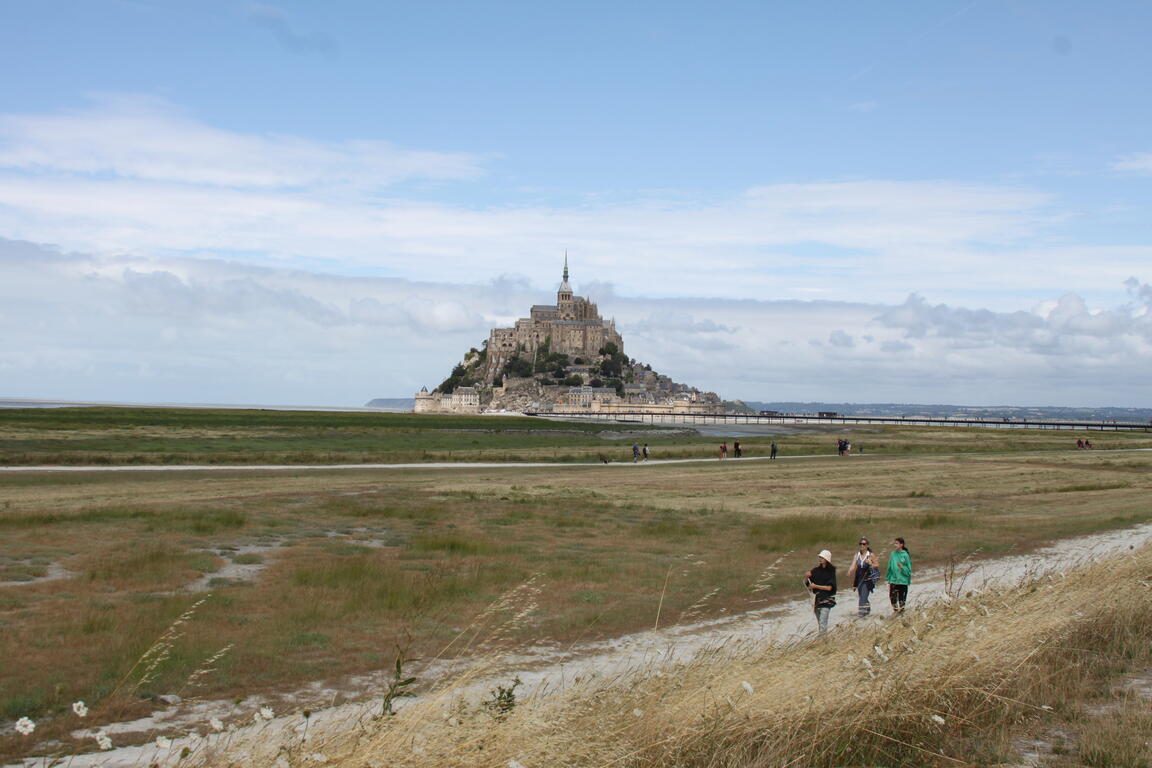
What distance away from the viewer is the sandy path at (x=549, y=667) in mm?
7398

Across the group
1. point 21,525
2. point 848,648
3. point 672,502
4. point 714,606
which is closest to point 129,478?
point 21,525

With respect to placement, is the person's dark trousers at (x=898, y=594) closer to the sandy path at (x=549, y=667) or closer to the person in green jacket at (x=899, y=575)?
the person in green jacket at (x=899, y=575)

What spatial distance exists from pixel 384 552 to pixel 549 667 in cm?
903

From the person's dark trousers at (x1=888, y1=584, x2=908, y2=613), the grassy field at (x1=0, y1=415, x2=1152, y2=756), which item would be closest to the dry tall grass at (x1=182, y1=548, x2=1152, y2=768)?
the grassy field at (x1=0, y1=415, x2=1152, y2=756)

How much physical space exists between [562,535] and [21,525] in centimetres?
1235

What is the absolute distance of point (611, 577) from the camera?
16.5 meters

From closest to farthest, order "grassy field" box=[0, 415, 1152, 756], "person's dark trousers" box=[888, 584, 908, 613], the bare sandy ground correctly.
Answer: "grassy field" box=[0, 415, 1152, 756], "person's dark trousers" box=[888, 584, 908, 613], the bare sandy ground

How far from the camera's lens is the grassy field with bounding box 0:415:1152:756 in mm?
11086

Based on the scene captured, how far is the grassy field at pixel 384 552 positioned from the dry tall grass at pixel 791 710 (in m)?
2.67

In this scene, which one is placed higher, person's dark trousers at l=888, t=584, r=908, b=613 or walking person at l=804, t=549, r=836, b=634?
walking person at l=804, t=549, r=836, b=634

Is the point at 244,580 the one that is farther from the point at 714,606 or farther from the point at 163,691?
the point at 714,606

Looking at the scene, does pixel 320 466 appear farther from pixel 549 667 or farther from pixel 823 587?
pixel 823 587

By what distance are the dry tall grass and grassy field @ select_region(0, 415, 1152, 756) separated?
8.77 ft

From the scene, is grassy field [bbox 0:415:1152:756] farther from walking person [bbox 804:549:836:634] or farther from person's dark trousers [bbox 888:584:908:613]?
walking person [bbox 804:549:836:634]
